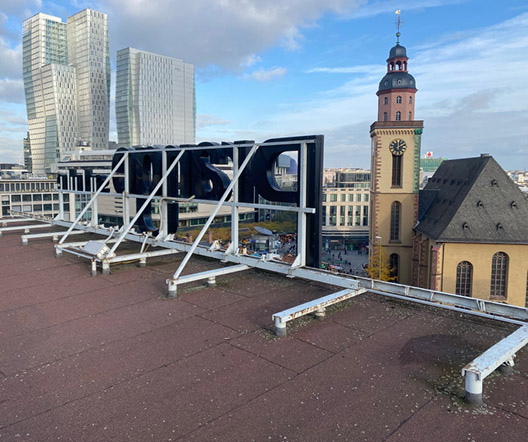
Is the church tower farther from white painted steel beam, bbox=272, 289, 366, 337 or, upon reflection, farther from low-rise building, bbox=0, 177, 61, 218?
low-rise building, bbox=0, 177, 61, 218

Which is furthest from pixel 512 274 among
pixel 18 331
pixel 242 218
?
pixel 242 218

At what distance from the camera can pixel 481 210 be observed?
4003cm

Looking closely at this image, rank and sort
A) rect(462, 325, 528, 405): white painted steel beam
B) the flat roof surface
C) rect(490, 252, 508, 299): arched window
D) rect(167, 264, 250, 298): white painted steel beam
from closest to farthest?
the flat roof surface → rect(462, 325, 528, 405): white painted steel beam → rect(167, 264, 250, 298): white painted steel beam → rect(490, 252, 508, 299): arched window

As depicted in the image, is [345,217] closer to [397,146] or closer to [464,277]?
[397,146]

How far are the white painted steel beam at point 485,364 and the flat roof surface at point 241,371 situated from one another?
0.80ft

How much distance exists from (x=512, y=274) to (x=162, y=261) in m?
33.2

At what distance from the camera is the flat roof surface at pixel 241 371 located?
6320mm

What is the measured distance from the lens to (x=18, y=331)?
34.2 feet

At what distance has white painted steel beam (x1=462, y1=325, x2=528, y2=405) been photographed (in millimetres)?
6758

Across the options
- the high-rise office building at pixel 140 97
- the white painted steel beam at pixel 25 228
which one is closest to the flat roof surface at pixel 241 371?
the white painted steel beam at pixel 25 228

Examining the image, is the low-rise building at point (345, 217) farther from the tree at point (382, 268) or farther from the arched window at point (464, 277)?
the arched window at point (464, 277)

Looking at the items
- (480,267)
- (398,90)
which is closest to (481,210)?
(480,267)

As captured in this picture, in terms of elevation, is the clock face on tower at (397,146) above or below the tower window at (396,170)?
above

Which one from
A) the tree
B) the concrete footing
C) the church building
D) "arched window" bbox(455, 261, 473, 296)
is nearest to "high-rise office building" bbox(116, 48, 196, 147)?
the church building
